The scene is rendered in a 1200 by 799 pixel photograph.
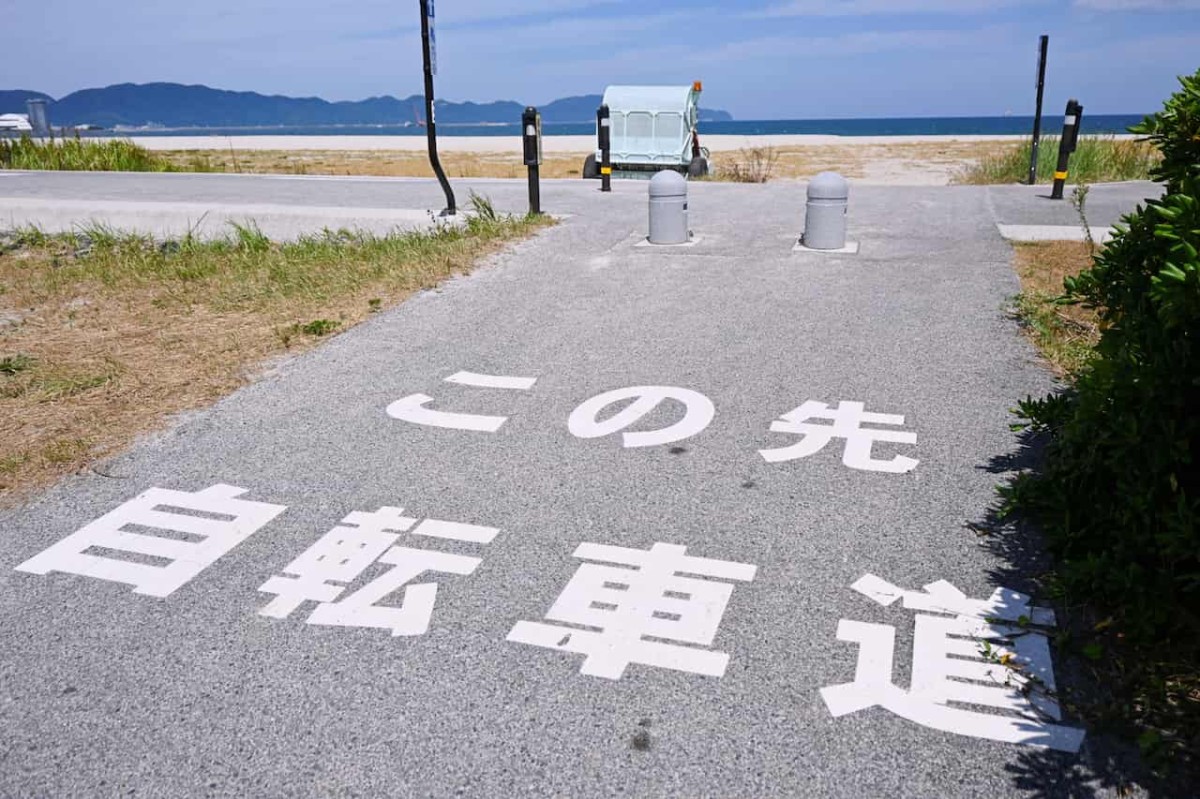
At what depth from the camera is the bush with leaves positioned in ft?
9.21

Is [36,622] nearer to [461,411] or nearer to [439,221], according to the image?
[461,411]

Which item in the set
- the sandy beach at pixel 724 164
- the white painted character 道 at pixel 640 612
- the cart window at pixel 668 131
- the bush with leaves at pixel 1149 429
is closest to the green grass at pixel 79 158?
the sandy beach at pixel 724 164

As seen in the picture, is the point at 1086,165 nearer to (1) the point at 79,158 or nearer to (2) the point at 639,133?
(2) the point at 639,133

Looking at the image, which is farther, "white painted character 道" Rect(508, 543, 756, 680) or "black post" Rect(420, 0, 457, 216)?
"black post" Rect(420, 0, 457, 216)

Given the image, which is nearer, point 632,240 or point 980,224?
point 632,240

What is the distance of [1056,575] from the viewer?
12.0 feet

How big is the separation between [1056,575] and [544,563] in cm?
216

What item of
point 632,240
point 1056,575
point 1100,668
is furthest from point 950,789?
point 632,240

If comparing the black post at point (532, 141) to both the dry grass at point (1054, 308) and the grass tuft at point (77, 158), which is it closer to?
the dry grass at point (1054, 308)

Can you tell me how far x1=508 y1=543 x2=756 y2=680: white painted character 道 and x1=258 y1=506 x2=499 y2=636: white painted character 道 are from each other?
19.6 inches

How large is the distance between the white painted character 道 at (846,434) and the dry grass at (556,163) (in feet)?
54.5

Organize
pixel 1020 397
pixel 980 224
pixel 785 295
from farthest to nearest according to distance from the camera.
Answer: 1. pixel 980 224
2. pixel 785 295
3. pixel 1020 397

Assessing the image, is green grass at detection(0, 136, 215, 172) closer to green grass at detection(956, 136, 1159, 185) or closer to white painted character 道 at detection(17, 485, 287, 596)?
green grass at detection(956, 136, 1159, 185)

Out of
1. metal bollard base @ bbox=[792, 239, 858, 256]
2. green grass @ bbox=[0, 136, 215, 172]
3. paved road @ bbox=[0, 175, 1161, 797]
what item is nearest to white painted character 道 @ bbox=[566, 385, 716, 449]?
paved road @ bbox=[0, 175, 1161, 797]
